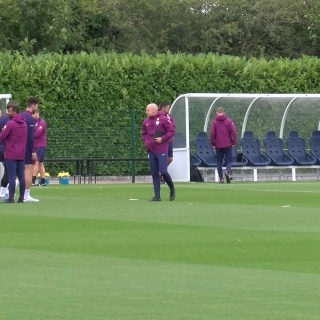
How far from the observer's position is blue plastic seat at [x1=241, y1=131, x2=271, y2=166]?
104 feet

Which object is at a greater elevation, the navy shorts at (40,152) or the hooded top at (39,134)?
the hooded top at (39,134)

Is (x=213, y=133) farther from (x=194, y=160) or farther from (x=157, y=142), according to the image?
(x=157, y=142)

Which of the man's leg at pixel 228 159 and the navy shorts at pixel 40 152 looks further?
the man's leg at pixel 228 159

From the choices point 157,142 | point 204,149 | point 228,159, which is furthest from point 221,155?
point 157,142

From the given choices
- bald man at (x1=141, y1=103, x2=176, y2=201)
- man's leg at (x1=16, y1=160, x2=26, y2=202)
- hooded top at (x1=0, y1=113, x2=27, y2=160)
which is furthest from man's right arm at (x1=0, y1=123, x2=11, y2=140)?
bald man at (x1=141, y1=103, x2=176, y2=201)

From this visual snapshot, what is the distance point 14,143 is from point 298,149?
14.1 m

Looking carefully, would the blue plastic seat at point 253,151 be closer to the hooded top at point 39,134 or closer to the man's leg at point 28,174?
the hooded top at point 39,134

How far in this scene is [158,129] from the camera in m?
21.1

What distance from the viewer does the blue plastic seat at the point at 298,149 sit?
32.4 meters

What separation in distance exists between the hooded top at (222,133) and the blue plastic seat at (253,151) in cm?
285

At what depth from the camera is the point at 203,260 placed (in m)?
11.7

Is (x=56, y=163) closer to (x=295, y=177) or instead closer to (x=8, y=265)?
(x=295, y=177)

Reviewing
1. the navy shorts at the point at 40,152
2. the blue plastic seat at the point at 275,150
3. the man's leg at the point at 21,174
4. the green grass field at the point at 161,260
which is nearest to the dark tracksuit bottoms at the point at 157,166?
the green grass field at the point at 161,260

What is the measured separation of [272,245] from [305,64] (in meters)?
23.7
